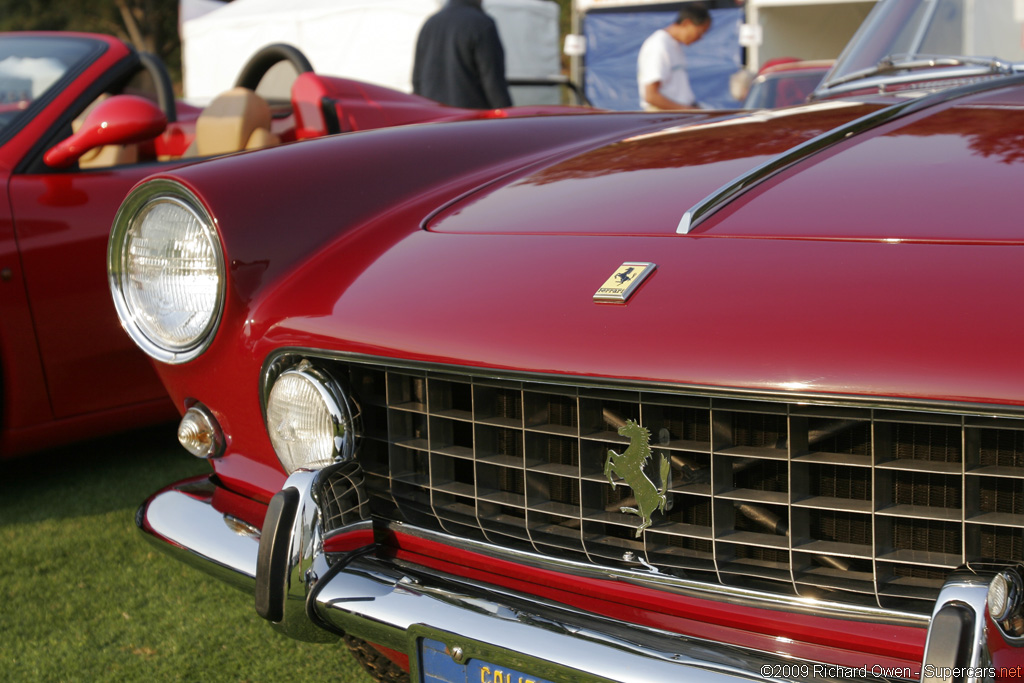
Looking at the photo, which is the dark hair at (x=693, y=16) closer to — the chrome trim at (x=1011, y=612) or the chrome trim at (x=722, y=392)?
the chrome trim at (x=722, y=392)

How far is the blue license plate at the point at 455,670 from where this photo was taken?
4.00 ft

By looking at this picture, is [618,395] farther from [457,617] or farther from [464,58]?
[464,58]

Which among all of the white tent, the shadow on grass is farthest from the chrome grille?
the white tent

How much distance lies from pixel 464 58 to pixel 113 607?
3.27 meters

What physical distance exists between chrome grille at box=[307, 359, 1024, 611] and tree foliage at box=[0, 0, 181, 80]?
27.5 metres

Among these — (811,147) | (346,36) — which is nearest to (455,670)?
(811,147)

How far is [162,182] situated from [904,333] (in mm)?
1168

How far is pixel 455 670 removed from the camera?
4.18 feet

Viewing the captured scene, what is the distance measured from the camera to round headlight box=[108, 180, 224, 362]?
1.56m

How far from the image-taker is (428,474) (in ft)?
4.67

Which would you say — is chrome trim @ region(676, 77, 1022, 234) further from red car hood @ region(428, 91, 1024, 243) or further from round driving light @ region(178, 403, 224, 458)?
round driving light @ region(178, 403, 224, 458)

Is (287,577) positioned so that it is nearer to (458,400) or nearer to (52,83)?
(458,400)

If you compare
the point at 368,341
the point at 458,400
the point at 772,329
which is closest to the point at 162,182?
the point at 368,341

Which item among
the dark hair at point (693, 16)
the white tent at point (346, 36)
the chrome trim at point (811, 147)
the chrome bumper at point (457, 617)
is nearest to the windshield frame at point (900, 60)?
the chrome trim at point (811, 147)
